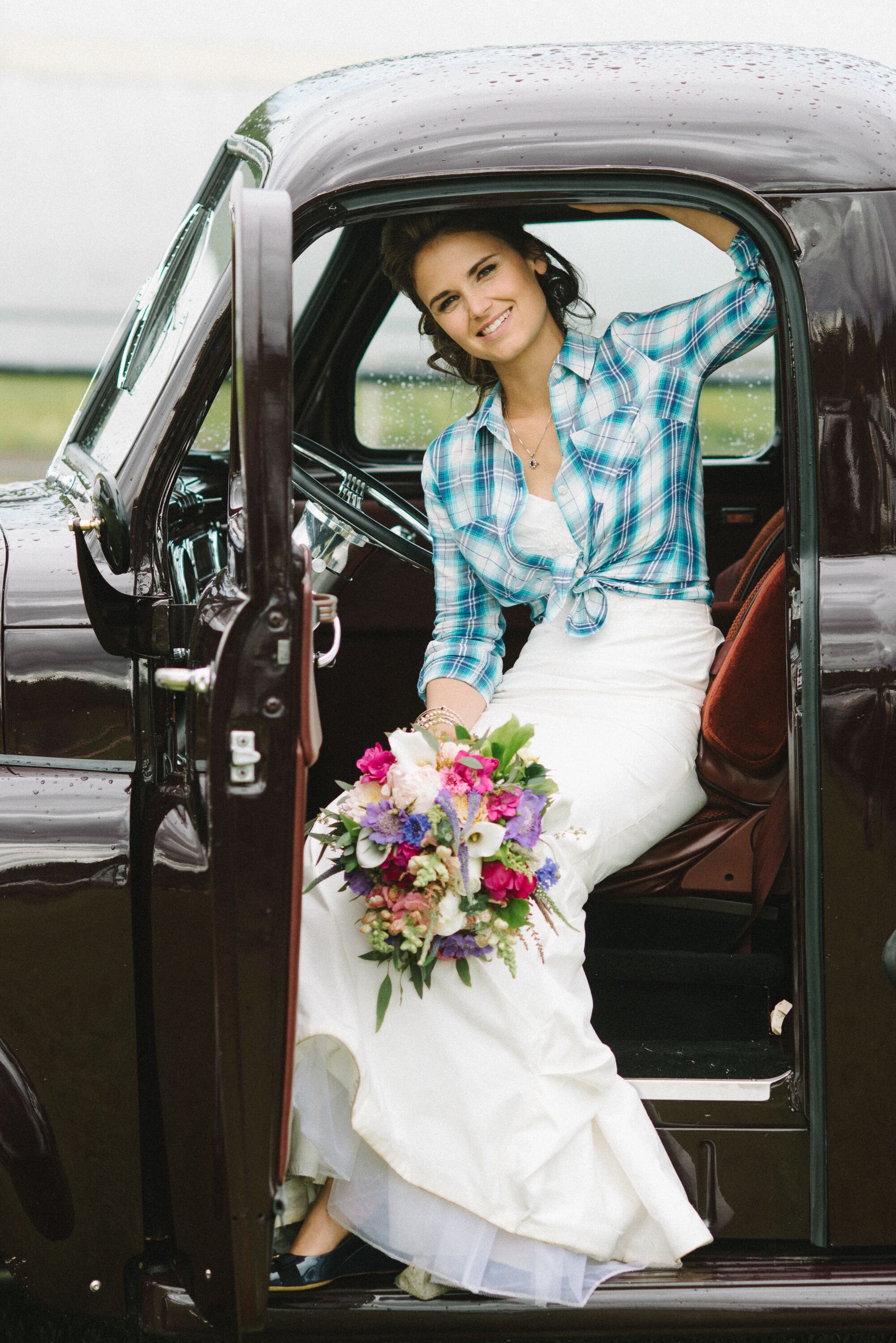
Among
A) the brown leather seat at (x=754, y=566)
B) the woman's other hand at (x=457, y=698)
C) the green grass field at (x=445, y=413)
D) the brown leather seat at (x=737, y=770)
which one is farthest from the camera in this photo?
the green grass field at (x=445, y=413)

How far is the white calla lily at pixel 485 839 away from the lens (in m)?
1.80

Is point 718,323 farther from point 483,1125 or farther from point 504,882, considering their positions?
point 483,1125

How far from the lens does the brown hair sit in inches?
87.0

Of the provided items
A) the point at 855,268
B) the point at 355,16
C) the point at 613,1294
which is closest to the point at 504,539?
the point at 855,268

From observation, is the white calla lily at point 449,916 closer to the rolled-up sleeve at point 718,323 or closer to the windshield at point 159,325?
the windshield at point 159,325

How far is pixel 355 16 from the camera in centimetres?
1301

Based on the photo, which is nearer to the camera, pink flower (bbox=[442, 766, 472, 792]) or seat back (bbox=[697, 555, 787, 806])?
pink flower (bbox=[442, 766, 472, 792])

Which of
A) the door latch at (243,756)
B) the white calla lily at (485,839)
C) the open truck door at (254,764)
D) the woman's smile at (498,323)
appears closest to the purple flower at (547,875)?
the white calla lily at (485,839)

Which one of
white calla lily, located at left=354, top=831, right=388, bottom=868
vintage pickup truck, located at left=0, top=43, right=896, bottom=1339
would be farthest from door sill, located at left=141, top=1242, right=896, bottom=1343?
white calla lily, located at left=354, top=831, right=388, bottom=868

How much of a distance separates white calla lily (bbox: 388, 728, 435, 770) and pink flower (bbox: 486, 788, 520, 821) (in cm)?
10

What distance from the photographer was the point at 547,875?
1.89 meters

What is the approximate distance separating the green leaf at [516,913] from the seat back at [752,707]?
20.0 inches

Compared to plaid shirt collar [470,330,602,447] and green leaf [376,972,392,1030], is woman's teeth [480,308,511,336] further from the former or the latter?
green leaf [376,972,392,1030]

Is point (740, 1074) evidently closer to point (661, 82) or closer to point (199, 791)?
point (199, 791)
